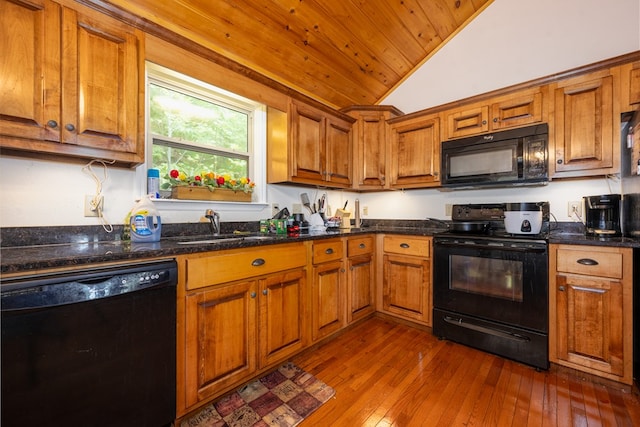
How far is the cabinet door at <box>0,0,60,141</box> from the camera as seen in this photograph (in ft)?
3.54

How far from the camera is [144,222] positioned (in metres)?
1.50

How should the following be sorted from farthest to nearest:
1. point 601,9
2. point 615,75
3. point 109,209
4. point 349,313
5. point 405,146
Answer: point 405,146
point 349,313
point 601,9
point 615,75
point 109,209

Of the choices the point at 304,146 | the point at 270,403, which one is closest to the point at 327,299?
the point at 270,403

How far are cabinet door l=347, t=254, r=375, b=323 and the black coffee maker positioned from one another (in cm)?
169

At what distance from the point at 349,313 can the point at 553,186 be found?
2085mm

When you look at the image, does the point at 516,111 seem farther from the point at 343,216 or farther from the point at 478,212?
the point at 343,216

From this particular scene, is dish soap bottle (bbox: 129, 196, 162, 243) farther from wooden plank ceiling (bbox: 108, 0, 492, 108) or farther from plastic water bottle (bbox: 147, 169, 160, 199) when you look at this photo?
wooden plank ceiling (bbox: 108, 0, 492, 108)

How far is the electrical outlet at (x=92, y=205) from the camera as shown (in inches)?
57.8

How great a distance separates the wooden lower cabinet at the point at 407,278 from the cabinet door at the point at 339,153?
0.79 meters

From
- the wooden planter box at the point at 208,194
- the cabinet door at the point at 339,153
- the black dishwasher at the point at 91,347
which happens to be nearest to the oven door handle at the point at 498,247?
the cabinet door at the point at 339,153

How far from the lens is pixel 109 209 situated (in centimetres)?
155

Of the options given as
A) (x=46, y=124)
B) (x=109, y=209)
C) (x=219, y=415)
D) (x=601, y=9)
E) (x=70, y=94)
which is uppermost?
(x=601, y=9)

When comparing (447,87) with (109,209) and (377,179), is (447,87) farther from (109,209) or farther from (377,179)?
(109,209)

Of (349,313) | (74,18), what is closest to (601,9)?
(349,313)
